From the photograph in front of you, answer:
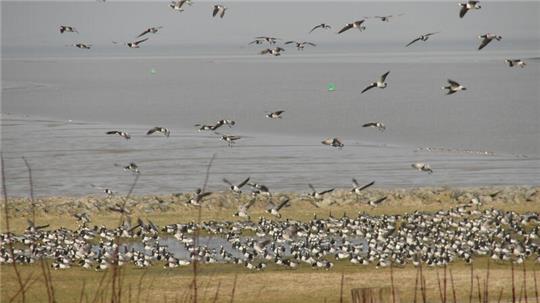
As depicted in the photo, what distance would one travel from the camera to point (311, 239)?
3247cm

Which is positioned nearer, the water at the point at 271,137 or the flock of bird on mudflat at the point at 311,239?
the flock of bird on mudflat at the point at 311,239

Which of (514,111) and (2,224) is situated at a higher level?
(514,111)

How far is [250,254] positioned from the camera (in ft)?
97.0

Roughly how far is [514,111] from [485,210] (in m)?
71.1

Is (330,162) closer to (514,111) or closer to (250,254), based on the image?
(250,254)

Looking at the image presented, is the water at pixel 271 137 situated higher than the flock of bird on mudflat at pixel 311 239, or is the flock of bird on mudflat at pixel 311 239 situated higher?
the water at pixel 271 137

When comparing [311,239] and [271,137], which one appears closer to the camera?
[311,239]

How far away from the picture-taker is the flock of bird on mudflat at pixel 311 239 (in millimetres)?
28797

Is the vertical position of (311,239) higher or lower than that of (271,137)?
lower

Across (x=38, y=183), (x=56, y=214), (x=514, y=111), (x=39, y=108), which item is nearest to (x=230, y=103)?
(x=39, y=108)

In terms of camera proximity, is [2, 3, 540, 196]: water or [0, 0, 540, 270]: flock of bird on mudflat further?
[2, 3, 540, 196]: water

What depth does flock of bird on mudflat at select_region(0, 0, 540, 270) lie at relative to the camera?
94.5ft

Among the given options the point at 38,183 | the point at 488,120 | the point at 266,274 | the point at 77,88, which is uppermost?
the point at 77,88

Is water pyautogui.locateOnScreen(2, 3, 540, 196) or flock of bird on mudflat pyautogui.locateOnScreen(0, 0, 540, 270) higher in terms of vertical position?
water pyautogui.locateOnScreen(2, 3, 540, 196)
